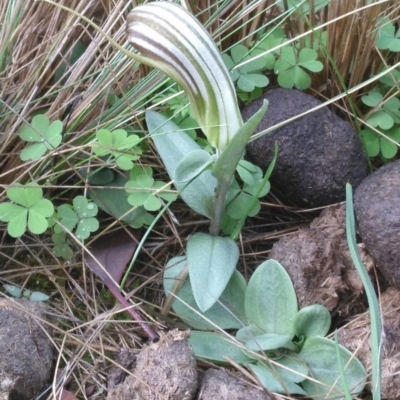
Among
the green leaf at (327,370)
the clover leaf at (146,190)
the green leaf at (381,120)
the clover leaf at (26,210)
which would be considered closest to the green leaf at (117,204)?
the clover leaf at (146,190)

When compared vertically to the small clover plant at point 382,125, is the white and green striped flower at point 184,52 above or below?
above

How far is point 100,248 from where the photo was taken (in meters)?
1.40

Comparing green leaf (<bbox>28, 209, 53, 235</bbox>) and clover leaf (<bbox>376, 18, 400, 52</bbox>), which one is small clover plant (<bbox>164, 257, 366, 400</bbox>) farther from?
clover leaf (<bbox>376, 18, 400, 52</bbox>)

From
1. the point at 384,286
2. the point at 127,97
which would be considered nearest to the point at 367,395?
the point at 384,286

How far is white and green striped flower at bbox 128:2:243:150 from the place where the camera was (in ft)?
3.19

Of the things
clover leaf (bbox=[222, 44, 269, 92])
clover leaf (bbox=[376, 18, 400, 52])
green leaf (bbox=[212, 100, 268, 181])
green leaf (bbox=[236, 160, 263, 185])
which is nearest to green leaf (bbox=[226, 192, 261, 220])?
green leaf (bbox=[236, 160, 263, 185])

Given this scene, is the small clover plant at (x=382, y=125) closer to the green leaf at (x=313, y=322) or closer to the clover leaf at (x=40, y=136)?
the green leaf at (x=313, y=322)

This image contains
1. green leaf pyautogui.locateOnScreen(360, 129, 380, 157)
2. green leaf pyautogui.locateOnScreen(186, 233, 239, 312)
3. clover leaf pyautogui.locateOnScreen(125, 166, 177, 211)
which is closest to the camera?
green leaf pyautogui.locateOnScreen(186, 233, 239, 312)

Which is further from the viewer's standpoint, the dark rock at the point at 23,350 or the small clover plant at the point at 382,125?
the small clover plant at the point at 382,125

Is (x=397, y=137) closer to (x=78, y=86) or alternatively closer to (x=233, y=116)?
(x=233, y=116)

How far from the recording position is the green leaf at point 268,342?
3.86 ft

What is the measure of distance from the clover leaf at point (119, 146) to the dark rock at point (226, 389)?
18.8 inches

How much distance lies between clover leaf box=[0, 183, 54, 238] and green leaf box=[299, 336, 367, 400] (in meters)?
0.60

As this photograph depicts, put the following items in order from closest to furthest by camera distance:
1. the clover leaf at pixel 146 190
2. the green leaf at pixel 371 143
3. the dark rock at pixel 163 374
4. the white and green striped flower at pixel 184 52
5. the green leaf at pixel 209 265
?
the white and green striped flower at pixel 184 52, the dark rock at pixel 163 374, the green leaf at pixel 209 265, the clover leaf at pixel 146 190, the green leaf at pixel 371 143
